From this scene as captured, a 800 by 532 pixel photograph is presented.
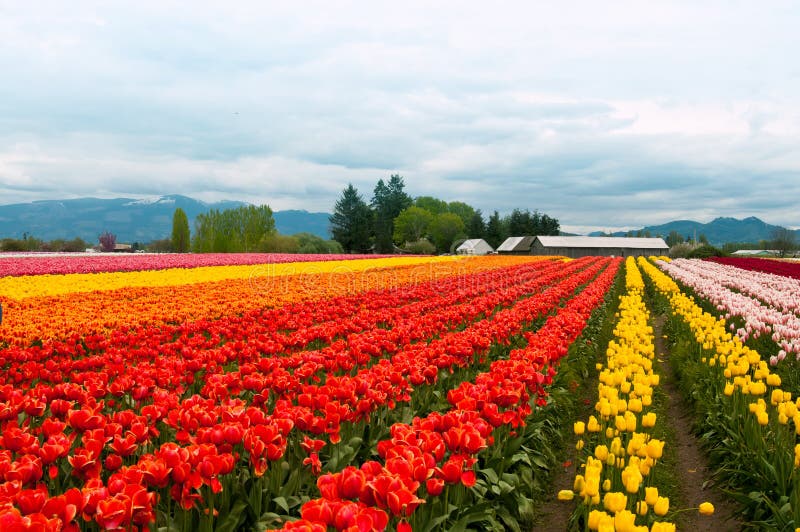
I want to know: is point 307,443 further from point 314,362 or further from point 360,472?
point 314,362

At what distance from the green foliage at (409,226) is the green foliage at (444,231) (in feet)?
9.04

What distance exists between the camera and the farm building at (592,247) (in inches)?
3312

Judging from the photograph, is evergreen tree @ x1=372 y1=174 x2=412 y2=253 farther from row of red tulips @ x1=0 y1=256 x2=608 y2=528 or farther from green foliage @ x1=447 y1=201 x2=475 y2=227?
row of red tulips @ x1=0 y1=256 x2=608 y2=528

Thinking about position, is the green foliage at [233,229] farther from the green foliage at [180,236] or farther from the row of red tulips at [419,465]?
the row of red tulips at [419,465]

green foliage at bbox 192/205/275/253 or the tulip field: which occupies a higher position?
green foliage at bbox 192/205/275/253

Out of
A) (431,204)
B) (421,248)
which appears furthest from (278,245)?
(431,204)

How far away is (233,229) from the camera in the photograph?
2970 inches

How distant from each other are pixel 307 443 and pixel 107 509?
1.28 metres

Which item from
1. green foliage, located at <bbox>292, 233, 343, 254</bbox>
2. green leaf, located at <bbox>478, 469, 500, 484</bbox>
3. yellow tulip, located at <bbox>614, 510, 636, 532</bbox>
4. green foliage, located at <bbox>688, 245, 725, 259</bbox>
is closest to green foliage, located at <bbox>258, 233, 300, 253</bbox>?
green foliage, located at <bbox>292, 233, 343, 254</bbox>

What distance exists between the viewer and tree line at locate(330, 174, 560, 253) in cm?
8494

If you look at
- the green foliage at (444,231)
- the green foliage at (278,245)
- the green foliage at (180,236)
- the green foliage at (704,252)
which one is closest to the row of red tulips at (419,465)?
the green foliage at (278,245)

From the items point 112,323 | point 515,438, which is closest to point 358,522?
point 515,438

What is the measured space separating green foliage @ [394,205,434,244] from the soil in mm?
107037

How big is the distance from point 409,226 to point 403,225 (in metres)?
1.18
